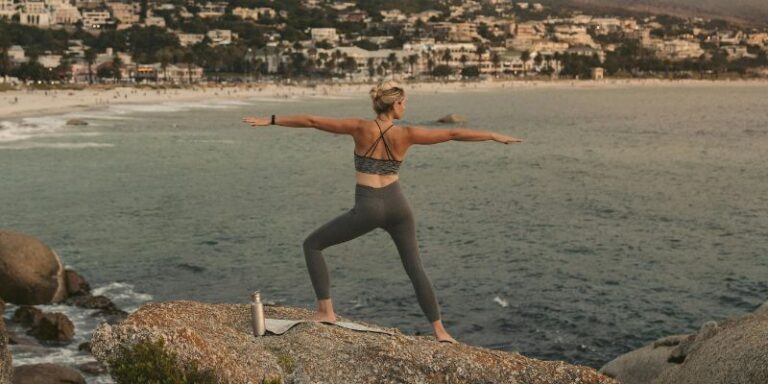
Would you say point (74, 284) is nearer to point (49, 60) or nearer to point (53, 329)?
point (53, 329)

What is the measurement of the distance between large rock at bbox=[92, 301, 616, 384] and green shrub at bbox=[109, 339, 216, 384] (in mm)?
42

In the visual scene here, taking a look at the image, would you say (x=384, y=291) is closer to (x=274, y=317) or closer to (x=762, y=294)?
(x=762, y=294)

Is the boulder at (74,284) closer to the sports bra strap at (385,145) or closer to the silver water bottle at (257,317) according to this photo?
the silver water bottle at (257,317)

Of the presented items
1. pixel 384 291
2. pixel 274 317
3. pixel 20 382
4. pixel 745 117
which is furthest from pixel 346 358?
pixel 745 117

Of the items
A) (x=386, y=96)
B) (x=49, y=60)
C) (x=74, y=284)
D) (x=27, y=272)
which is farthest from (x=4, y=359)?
(x=49, y=60)

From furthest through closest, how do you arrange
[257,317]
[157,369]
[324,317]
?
1. [324,317]
2. [257,317]
3. [157,369]

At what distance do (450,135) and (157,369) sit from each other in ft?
8.38

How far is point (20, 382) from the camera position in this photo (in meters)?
11.4

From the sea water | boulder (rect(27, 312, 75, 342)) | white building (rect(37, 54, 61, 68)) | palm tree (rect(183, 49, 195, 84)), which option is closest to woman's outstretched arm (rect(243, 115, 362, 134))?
the sea water

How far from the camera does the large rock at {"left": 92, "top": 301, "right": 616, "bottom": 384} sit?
601cm

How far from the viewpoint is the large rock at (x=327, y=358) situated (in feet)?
19.7

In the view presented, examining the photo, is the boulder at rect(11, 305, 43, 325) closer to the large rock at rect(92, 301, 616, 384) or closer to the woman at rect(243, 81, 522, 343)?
the large rock at rect(92, 301, 616, 384)

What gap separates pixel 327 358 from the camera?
6.27 meters

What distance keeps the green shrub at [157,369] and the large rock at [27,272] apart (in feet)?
44.1
